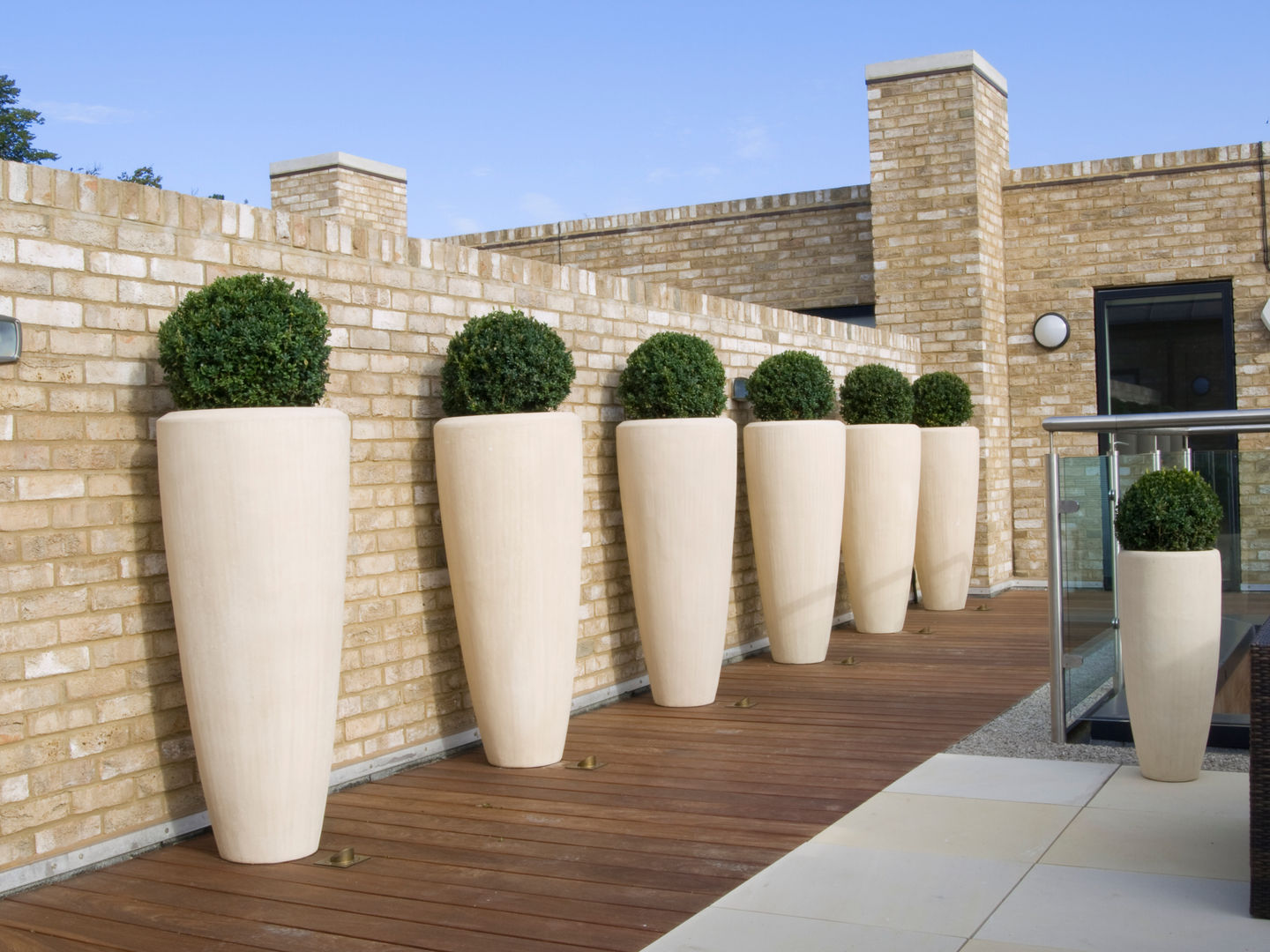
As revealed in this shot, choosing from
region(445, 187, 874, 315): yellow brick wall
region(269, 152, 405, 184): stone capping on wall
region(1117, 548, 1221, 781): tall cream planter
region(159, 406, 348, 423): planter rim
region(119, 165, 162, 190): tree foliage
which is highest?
region(119, 165, 162, 190): tree foliage

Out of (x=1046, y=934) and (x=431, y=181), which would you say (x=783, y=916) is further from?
(x=431, y=181)

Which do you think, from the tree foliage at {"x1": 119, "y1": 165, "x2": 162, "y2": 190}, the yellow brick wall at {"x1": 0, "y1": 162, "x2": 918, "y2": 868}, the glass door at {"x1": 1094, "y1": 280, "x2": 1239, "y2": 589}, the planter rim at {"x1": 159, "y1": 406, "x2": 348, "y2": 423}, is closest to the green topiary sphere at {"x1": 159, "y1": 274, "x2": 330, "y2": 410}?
the planter rim at {"x1": 159, "y1": 406, "x2": 348, "y2": 423}

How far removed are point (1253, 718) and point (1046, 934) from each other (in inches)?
30.1

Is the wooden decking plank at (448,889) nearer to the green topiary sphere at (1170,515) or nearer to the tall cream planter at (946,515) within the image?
the green topiary sphere at (1170,515)

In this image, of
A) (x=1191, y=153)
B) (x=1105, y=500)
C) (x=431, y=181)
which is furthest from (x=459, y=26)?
(x=1105, y=500)

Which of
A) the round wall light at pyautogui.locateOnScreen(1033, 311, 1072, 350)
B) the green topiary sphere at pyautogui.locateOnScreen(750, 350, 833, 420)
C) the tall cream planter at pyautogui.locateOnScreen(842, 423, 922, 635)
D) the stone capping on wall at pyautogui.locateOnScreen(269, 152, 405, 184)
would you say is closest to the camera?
the green topiary sphere at pyautogui.locateOnScreen(750, 350, 833, 420)

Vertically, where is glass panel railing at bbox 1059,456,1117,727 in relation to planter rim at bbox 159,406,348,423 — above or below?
below

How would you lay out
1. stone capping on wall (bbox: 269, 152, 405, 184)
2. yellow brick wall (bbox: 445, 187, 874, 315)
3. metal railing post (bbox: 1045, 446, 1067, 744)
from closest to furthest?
1. metal railing post (bbox: 1045, 446, 1067, 744)
2. yellow brick wall (bbox: 445, 187, 874, 315)
3. stone capping on wall (bbox: 269, 152, 405, 184)

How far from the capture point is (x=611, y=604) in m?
6.15

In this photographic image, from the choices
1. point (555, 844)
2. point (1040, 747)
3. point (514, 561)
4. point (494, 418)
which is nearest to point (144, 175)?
point (494, 418)

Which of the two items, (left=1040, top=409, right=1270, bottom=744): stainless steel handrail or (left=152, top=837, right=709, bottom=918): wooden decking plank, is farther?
(left=1040, top=409, right=1270, bottom=744): stainless steel handrail

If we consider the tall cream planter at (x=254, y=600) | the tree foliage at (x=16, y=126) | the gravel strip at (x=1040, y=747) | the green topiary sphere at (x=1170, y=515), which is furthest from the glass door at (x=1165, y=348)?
the tree foliage at (x=16, y=126)

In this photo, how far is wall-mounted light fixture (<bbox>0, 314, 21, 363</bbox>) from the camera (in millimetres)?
3424

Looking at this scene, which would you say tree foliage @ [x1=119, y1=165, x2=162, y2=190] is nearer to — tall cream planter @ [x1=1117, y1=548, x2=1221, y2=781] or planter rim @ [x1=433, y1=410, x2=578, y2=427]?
planter rim @ [x1=433, y1=410, x2=578, y2=427]
